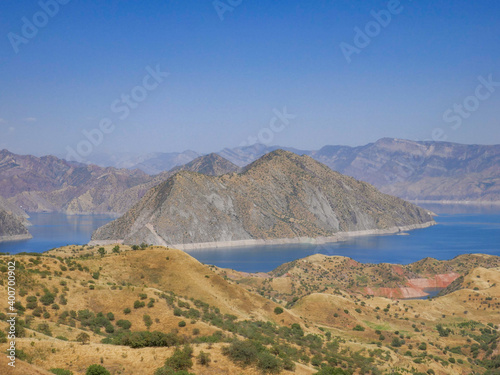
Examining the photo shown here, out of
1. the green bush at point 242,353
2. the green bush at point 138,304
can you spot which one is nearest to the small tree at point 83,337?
the green bush at point 138,304

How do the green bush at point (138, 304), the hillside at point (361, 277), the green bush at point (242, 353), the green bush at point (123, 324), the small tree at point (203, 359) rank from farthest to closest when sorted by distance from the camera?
the hillside at point (361, 277)
the green bush at point (138, 304)
the green bush at point (123, 324)
the green bush at point (242, 353)
the small tree at point (203, 359)

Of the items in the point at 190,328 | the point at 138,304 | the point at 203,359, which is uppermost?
the point at 138,304

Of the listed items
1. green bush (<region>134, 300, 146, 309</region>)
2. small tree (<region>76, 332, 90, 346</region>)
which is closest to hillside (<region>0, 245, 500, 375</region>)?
green bush (<region>134, 300, 146, 309</region>)

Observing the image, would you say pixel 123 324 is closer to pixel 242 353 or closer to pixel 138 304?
pixel 138 304

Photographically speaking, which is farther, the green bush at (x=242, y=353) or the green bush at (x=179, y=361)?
the green bush at (x=242, y=353)

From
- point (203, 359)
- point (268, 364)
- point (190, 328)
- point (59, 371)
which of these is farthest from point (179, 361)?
point (190, 328)

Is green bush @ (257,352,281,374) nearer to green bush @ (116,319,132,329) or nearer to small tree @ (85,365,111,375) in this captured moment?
small tree @ (85,365,111,375)

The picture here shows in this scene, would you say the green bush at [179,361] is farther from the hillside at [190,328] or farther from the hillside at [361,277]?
the hillside at [361,277]

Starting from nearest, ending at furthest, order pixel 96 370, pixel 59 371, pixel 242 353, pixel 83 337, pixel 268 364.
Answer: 1. pixel 59 371
2. pixel 96 370
3. pixel 268 364
4. pixel 242 353
5. pixel 83 337

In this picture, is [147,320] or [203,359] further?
[147,320]

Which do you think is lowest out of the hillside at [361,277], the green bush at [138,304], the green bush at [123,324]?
the hillside at [361,277]
